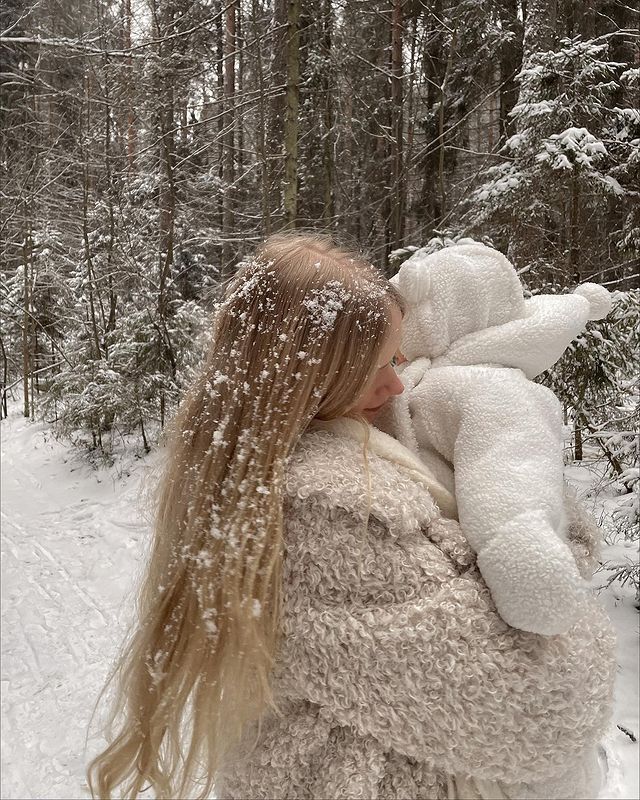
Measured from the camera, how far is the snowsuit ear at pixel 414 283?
4.10 ft

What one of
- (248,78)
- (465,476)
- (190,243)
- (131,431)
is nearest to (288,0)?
(248,78)

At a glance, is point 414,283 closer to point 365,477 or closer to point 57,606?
point 365,477

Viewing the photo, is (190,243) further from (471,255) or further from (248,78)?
(471,255)

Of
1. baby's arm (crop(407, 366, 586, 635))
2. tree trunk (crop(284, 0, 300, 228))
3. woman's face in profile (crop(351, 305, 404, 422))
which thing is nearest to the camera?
baby's arm (crop(407, 366, 586, 635))

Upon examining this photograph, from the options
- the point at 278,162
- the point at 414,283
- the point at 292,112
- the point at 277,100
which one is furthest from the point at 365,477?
the point at 278,162

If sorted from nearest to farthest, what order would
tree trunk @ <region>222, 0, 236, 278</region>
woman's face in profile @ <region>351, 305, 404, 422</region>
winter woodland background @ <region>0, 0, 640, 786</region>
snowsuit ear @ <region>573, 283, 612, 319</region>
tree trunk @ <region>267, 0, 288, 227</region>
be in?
1. woman's face in profile @ <region>351, 305, 404, 422</region>
2. snowsuit ear @ <region>573, 283, 612, 319</region>
3. winter woodland background @ <region>0, 0, 640, 786</region>
4. tree trunk @ <region>267, 0, 288, 227</region>
5. tree trunk @ <region>222, 0, 236, 278</region>

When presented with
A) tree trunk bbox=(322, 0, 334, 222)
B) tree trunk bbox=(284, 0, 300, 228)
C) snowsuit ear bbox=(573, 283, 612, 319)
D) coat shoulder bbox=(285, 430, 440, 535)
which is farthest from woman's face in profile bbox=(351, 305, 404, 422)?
tree trunk bbox=(322, 0, 334, 222)

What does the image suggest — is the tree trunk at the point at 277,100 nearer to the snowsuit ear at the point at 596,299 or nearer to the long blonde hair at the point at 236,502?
the snowsuit ear at the point at 596,299

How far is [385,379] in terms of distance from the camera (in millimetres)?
1203

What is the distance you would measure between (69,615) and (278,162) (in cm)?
708

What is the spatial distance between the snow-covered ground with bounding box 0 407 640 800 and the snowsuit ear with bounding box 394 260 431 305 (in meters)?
0.75

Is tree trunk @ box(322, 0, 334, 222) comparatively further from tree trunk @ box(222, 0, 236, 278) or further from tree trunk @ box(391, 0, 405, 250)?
tree trunk @ box(222, 0, 236, 278)

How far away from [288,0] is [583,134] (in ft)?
14.9

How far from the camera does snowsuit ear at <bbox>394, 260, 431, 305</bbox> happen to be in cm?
125
